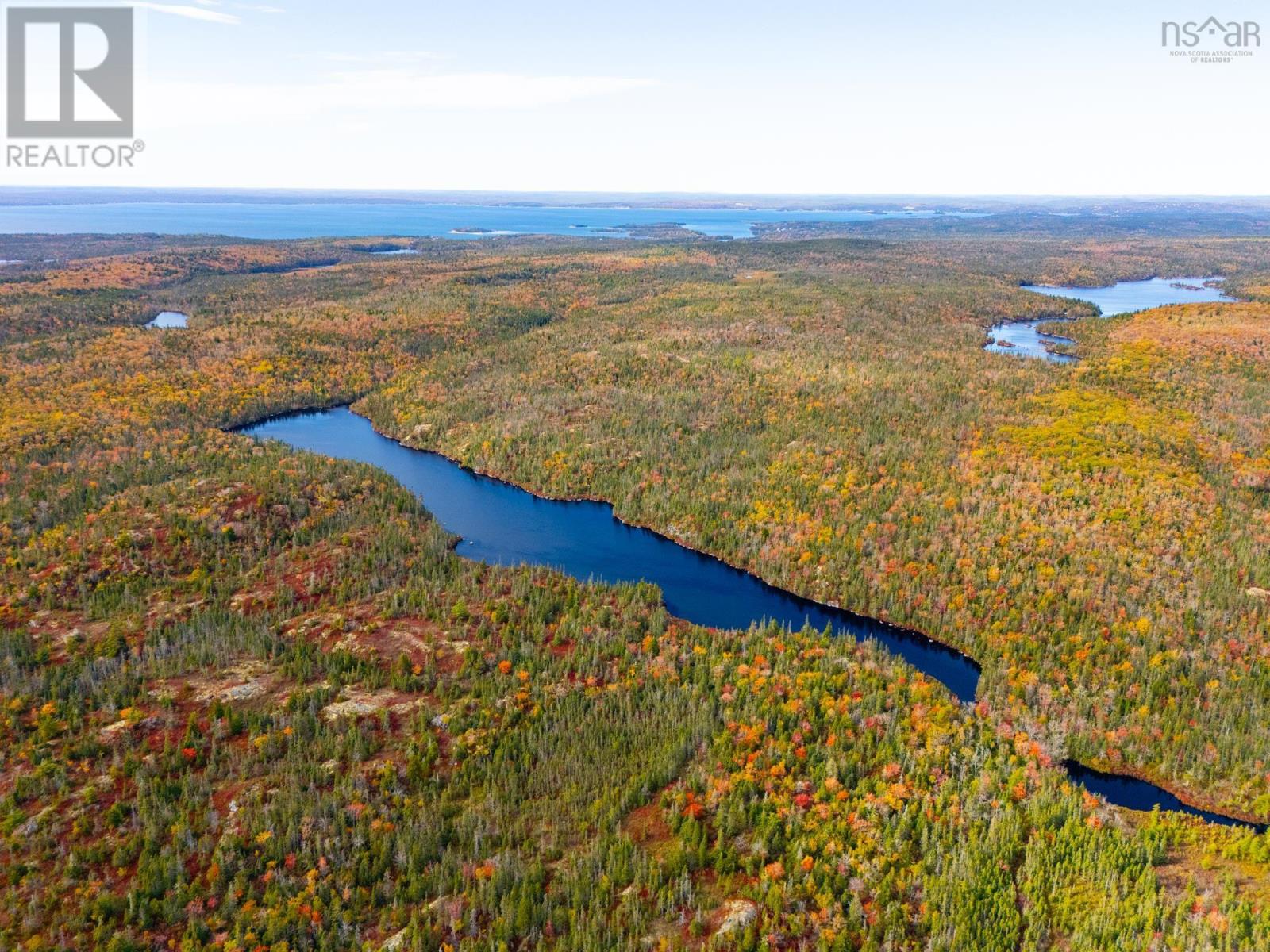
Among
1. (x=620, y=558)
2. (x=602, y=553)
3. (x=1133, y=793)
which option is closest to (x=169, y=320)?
(x=602, y=553)

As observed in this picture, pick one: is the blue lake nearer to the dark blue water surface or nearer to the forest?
the forest

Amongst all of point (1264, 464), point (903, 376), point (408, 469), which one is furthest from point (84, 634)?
point (1264, 464)

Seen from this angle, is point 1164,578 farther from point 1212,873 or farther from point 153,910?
point 153,910

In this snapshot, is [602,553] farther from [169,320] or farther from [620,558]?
[169,320]

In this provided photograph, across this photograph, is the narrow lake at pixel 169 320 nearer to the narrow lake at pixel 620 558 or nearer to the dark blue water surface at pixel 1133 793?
the narrow lake at pixel 620 558

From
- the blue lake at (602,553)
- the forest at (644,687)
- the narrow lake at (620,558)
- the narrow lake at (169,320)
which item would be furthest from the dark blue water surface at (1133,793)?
the narrow lake at (169,320)
